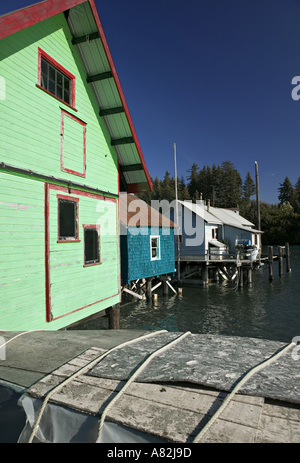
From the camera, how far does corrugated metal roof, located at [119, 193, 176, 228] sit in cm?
1666

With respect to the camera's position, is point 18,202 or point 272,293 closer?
point 18,202

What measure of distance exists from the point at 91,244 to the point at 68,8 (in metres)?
6.36

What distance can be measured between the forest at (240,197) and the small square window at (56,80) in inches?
2391

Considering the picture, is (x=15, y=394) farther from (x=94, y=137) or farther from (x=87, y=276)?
(x=94, y=137)

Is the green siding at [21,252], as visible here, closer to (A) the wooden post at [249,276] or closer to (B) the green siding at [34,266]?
(B) the green siding at [34,266]

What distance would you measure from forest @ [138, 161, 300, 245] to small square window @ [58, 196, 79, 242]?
6112 cm

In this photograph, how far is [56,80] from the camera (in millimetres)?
7918

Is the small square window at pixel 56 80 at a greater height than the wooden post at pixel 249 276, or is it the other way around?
the small square window at pixel 56 80

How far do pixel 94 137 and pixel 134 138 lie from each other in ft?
4.72

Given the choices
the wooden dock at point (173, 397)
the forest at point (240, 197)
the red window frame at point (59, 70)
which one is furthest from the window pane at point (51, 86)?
the forest at point (240, 197)

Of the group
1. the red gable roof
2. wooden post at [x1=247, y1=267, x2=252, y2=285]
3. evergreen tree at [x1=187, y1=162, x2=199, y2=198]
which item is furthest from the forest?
the red gable roof

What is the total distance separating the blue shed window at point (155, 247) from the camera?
1886 centimetres

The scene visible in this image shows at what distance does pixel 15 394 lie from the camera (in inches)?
117
